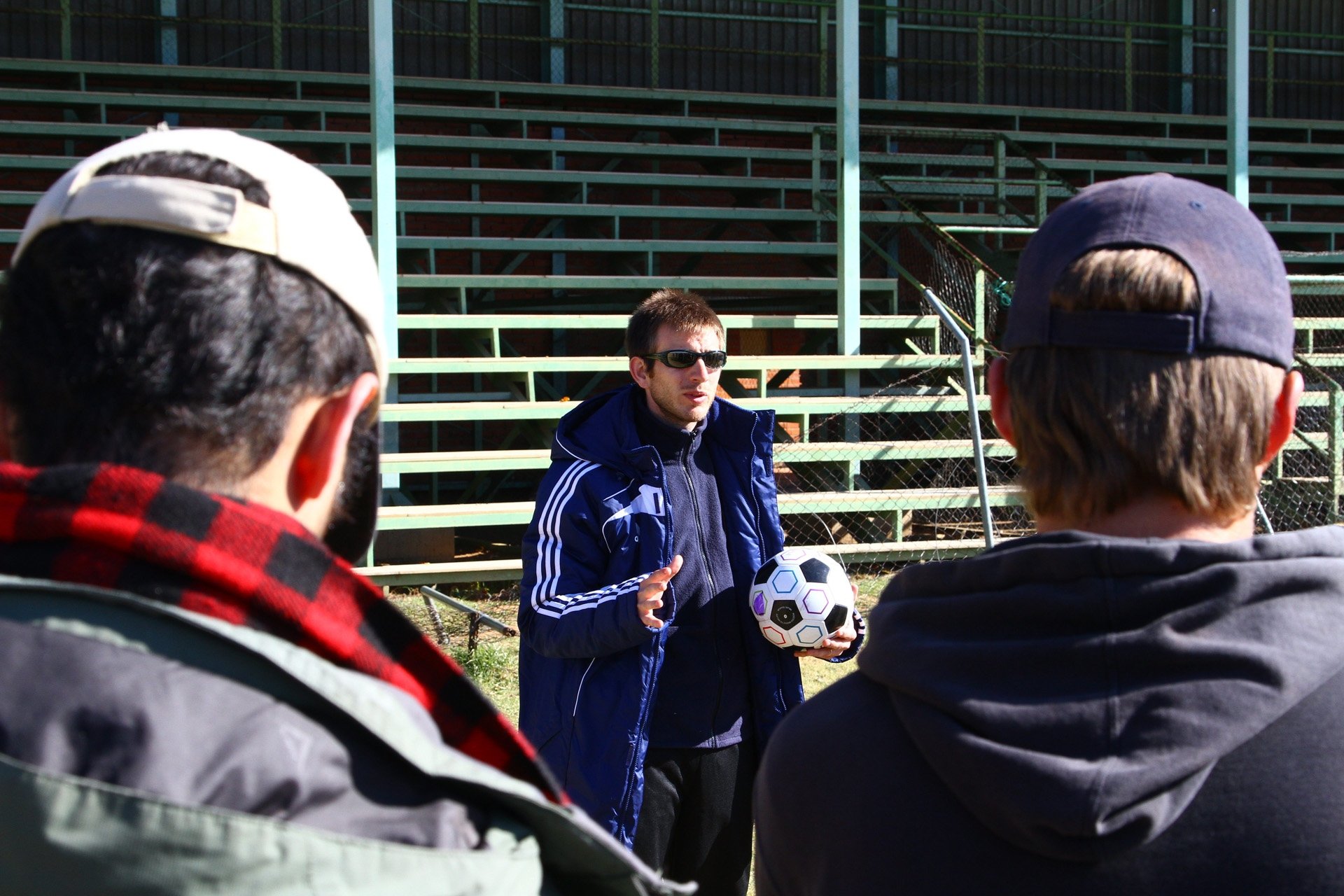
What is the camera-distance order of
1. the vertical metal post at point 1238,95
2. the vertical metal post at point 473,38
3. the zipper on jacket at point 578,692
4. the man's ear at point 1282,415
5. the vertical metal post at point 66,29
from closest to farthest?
→ 1. the man's ear at point 1282,415
2. the zipper on jacket at point 578,692
3. the vertical metal post at point 1238,95
4. the vertical metal post at point 66,29
5. the vertical metal post at point 473,38

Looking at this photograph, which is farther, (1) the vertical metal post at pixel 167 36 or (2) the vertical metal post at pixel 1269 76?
(2) the vertical metal post at pixel 1269 76

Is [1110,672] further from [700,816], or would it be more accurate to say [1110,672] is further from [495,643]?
[495,643]

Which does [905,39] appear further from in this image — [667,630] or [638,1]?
[667,630]

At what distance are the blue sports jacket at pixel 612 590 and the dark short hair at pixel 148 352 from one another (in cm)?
197

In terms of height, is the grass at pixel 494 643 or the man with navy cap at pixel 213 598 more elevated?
the man with navy cap at pixel 213 598

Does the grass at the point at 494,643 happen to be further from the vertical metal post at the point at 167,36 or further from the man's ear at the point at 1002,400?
the vertical metal post at the point at 167,36

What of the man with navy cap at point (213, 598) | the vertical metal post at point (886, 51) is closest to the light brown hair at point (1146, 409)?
the man with navy cap at point (213, 598)

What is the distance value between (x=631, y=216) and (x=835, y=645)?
980 cm

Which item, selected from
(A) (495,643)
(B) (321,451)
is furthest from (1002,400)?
(A) (495,643)

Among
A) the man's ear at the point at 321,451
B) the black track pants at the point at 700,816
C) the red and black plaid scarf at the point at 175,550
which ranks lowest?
the black track pants at the point at 700,816

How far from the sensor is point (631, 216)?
12602 millimetres

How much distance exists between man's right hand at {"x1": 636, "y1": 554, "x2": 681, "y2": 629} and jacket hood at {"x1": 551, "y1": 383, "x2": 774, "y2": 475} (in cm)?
35

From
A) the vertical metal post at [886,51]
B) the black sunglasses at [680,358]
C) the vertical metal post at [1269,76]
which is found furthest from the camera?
the vertical metal post at [1269,76]

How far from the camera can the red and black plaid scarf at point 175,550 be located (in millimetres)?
909
